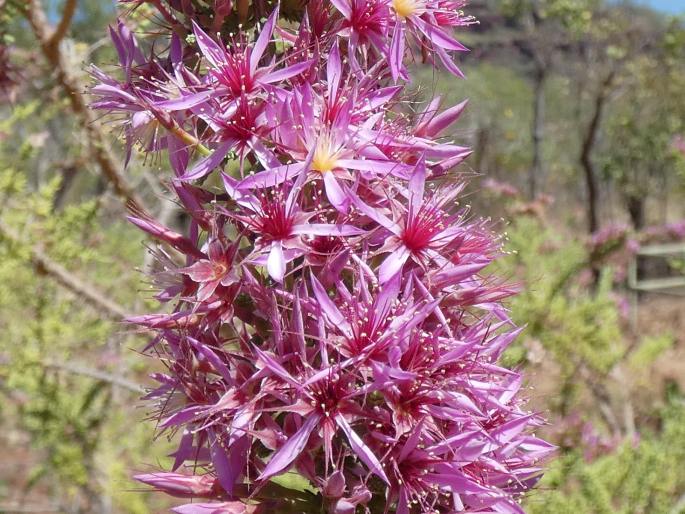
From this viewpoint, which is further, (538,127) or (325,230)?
(538,127)

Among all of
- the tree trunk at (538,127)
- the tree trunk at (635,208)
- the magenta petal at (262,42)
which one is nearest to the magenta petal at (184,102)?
the magenta petal at (262,42)

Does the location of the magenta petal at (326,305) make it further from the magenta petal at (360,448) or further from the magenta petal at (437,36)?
the magenta petal at (437,36)

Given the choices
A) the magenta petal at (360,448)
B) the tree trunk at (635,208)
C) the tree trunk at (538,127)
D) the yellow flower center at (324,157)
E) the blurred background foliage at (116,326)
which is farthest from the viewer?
the tree trunk at (635,208)

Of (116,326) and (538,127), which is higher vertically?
(538,127)

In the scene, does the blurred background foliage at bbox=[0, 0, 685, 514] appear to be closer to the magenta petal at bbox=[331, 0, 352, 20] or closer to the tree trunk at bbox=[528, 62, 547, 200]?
the magenta petal at bbox=[331, 0, 352, 20]

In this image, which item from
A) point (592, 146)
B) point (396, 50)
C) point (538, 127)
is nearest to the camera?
point (396, 50)

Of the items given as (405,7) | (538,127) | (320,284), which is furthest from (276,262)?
(538,127)

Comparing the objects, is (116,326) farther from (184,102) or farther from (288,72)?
(288,72)
